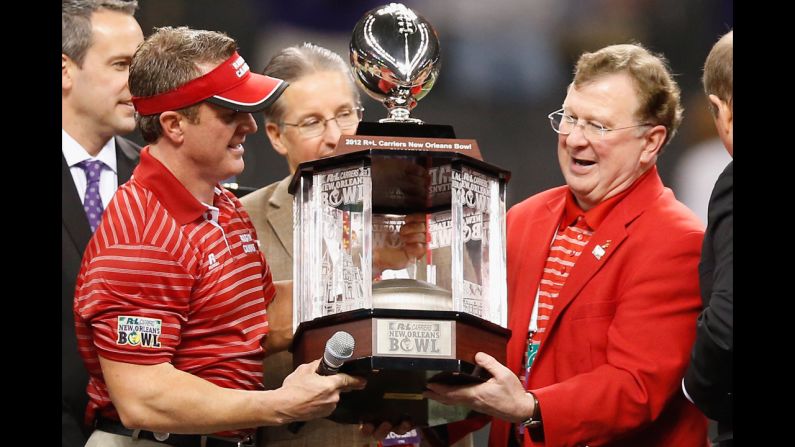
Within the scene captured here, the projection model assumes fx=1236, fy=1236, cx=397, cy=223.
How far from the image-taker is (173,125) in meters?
2.61

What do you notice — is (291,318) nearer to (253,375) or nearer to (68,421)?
(253,375)

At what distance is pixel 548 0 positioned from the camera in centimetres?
437

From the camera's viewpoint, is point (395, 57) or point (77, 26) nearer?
point (395, 57)

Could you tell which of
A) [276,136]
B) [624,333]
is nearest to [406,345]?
[624,333]

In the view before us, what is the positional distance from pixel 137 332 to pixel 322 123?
1.09m

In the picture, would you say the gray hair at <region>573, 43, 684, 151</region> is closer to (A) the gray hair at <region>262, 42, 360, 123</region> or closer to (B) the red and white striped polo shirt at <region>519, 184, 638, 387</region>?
(B) the red and white striped polo shirt at <region>519, 184, 638, 387</region>

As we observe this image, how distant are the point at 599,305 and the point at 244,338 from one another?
2.57ft

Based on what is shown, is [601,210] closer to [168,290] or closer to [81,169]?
[168,290]

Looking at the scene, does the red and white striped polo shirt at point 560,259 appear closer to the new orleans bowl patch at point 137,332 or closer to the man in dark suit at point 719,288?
the man in dark suit at point 719,288

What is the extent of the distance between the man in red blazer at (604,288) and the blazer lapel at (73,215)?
1064mm

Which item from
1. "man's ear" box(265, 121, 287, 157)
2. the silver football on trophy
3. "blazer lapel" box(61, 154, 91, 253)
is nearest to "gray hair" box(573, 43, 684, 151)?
the silver football on trophy

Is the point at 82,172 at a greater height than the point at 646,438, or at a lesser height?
greater

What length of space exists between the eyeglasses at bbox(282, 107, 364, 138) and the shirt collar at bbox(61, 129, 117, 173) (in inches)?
20.3

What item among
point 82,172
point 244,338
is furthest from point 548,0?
point 244,338
